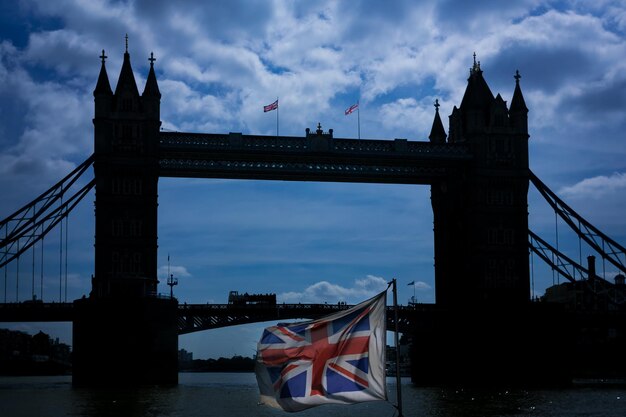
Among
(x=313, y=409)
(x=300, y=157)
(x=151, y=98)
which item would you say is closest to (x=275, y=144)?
(x=300, y=157)

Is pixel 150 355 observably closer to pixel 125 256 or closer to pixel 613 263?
pixel 125 256

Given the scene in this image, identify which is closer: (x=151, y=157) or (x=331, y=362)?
(x=331, y=362)

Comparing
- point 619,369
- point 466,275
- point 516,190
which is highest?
point 516,190

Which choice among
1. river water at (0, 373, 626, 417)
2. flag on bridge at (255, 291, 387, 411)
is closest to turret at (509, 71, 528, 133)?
river water at (0, 373, 626, 417)

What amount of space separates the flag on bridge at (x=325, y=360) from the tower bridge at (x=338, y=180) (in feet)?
240

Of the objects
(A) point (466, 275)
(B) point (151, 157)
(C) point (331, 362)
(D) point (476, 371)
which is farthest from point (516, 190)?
(C) point (331, 362)

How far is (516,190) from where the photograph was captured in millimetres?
110938

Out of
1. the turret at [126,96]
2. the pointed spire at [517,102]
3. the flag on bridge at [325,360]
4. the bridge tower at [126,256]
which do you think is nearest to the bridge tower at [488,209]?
the pointed spire at [517,102]

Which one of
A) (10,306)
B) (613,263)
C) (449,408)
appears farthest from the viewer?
(613,263)

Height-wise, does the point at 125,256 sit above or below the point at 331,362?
above

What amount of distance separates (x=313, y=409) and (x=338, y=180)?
43.4 m

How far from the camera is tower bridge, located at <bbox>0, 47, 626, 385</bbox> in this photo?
317 ft

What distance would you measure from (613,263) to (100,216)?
51.5m

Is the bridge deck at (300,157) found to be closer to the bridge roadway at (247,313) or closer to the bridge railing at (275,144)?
the bridge railing at (275,144)
